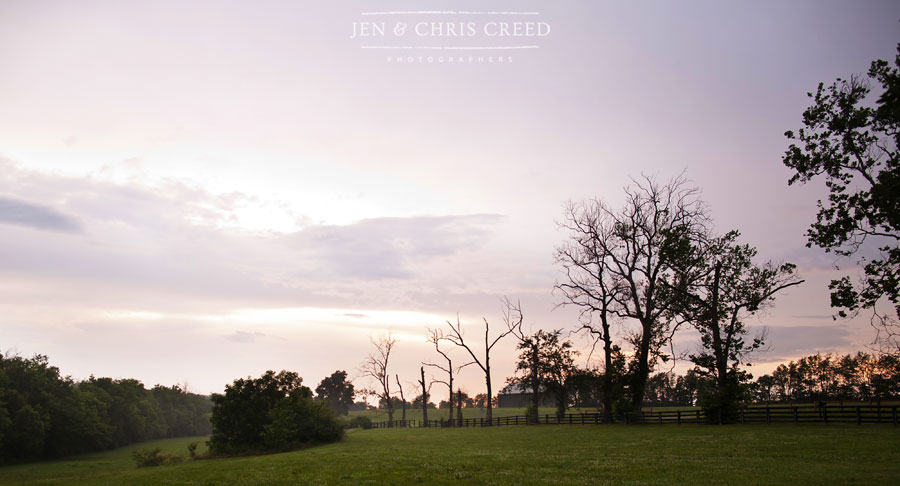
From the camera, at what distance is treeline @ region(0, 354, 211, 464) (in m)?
55.6

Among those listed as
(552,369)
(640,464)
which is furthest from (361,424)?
(640,464)

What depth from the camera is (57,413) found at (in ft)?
205

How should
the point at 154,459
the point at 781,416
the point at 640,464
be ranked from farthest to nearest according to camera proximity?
the point at 154,459, the point at 781,416, the point at 640,464

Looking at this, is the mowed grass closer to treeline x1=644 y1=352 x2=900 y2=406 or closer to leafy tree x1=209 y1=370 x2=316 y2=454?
leafy tree x1=209 y1=370 x2=316 y2=454

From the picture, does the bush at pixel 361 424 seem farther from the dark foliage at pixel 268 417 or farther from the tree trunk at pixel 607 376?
the tree trunk at pixel 607 376

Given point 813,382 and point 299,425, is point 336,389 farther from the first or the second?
point 813,382

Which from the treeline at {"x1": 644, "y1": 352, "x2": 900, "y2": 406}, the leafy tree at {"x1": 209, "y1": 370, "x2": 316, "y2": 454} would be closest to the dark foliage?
the leafy tree at {"x1": 209, "y1": 370, "x2": 316, "y2": 454}

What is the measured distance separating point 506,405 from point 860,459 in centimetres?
14823

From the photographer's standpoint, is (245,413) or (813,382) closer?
(245,413)

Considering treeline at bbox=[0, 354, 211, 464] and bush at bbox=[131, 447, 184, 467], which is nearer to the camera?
bush at bbox=[131, 447, 184, 467]

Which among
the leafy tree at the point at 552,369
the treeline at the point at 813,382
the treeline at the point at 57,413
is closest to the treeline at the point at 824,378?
the treeline at the point at 813,382

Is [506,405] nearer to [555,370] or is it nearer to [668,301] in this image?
[555,370]

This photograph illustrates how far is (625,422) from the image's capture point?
51.2m

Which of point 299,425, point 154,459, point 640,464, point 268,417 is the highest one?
point 640,464
